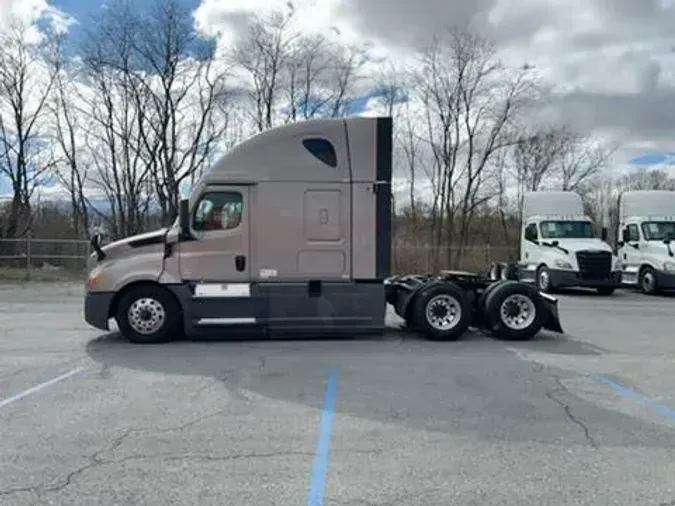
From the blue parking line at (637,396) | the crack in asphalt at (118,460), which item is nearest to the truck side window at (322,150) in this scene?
the blue parking line at (637,396)

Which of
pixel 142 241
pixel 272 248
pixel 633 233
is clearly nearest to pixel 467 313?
pixel 272 248

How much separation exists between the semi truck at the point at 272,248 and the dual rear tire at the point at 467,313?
0.79 meters

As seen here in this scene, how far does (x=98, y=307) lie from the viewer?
1086cm

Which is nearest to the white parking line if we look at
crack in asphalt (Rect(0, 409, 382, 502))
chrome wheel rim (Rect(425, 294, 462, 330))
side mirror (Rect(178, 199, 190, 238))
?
crack in asphalt (Rect(0, 409, 382, 502))

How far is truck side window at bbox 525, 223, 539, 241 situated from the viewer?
23.8 meters

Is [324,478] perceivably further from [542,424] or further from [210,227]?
[210,227]

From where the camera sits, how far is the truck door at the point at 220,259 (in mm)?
10969

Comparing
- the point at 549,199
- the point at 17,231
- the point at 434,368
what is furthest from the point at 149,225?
the point at 434,368

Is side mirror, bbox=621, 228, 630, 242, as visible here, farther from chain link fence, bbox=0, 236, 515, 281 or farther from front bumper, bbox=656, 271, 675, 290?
chain link fence, bbox=0, 236, 515, 281

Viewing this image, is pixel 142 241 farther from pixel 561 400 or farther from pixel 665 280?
pixel 665 280

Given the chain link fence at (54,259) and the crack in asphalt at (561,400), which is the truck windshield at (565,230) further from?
the crack in asphalt at (561,400)

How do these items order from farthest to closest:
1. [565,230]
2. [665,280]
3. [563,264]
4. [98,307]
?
[565,230] → [665,280] → [563,264] → [98,307]

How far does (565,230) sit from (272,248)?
15.3 metres

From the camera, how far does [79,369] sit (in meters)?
8.59
